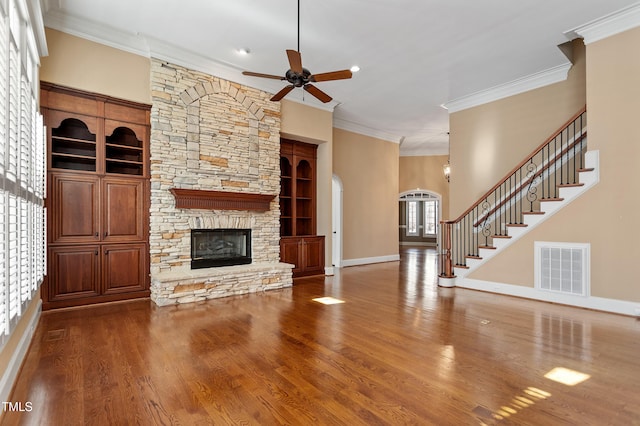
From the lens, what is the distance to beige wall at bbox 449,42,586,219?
5.84 meters

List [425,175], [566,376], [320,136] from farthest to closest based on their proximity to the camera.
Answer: [425,175] → [320,136] → [566,376]

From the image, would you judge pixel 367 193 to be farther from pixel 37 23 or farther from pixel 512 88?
pixel 37 23

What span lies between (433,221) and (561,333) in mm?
11673

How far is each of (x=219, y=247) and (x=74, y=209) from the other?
227 cm

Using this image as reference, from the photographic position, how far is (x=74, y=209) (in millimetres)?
Result: 4668

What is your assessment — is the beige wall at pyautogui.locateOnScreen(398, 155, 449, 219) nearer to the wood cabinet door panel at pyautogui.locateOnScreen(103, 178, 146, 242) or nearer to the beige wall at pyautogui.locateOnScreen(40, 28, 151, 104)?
the wood cabinet door panel at pyautogui.locateOnScreen(103, 178, 146, 242)

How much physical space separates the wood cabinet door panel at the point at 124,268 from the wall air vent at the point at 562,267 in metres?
6.37

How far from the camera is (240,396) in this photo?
2.36 metres

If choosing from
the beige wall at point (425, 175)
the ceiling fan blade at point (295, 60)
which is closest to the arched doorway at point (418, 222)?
the beige wall at point (425, 175)

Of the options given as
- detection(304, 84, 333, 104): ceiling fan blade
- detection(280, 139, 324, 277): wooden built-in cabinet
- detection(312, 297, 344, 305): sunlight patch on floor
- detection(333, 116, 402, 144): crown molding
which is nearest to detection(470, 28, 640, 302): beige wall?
detection(312, 297, 344, 305): sunlight patch on floor

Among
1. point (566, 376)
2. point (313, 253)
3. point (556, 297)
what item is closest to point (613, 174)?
point (556, 297)

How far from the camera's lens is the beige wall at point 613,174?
434cm

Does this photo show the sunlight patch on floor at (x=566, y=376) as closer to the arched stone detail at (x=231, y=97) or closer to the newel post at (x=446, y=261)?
the newel post at (x=446, y=261)

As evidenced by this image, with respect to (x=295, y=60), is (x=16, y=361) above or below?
below
